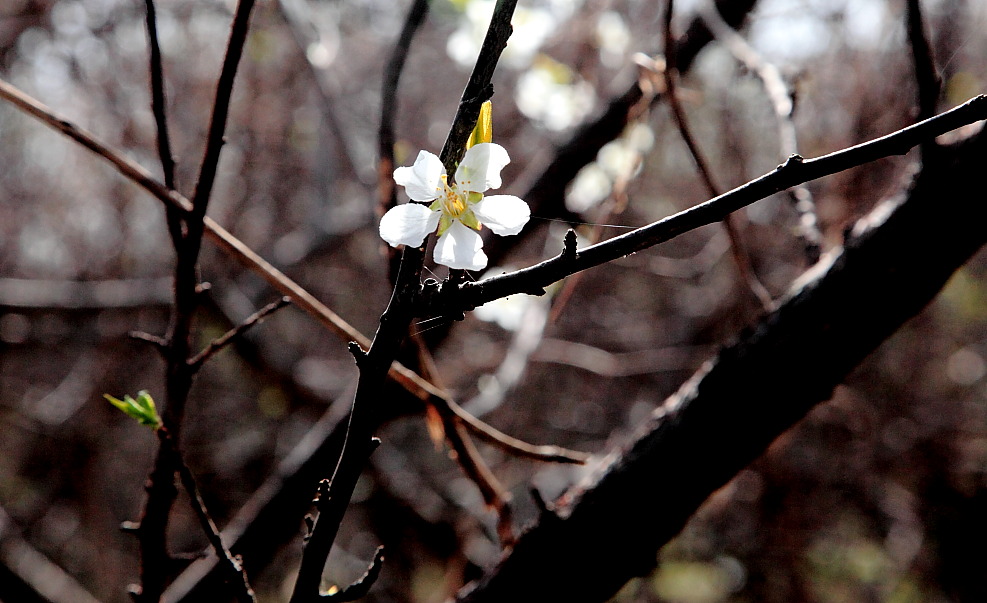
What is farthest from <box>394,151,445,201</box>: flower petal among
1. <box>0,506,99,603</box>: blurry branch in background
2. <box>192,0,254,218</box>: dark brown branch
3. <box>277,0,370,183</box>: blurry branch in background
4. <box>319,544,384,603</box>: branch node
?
<box>0,506,99,603</box>: blurry branch in background

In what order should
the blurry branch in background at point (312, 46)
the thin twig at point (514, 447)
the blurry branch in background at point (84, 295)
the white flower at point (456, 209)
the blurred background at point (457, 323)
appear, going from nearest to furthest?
the white flower at point (456, 209) → the thin twig at point (514, 447) → the blurry branch in background at point (312, 46) → the blurry branch in background at point (84, 295) → the blurred background at point (457, 323)

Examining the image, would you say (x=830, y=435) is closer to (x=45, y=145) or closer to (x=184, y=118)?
(x=184, y=118)

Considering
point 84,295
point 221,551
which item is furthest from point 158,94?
point 84,295

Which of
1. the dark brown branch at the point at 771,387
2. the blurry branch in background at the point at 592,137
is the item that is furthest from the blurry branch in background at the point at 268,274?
the blurry branch in background at the point at 592,137

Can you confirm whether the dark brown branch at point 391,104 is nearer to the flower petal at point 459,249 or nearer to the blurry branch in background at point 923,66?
the flower petal at point 459,249

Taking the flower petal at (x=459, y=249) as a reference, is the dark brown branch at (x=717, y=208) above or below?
below
